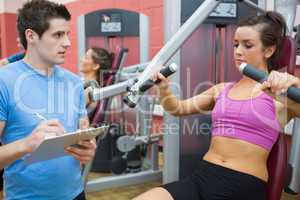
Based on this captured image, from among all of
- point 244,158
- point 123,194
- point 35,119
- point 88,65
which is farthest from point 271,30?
point 88,65

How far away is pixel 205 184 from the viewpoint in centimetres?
142

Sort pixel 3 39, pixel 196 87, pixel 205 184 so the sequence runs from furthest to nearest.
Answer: pixel 3 39 → pixel 196 87 → pixel 205 184

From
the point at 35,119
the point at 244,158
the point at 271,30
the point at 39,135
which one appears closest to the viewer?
the point at 39,135

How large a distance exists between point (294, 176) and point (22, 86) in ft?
6.10

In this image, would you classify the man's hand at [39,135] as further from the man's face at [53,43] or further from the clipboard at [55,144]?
the man's face at [53,43]

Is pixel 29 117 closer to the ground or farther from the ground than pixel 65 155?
farther from the ground

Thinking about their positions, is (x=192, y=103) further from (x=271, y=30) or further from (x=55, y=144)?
(x=55, y=144)

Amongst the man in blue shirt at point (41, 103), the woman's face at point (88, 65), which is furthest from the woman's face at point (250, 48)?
the woman's face at point (88, 65)

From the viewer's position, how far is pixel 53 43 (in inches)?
49.4

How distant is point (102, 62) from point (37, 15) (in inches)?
65.7

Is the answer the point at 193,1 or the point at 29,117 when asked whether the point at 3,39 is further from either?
the point at 29,117

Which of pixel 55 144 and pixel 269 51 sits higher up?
pixel 269 51

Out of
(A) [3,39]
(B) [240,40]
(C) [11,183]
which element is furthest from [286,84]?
(A) [3,39]

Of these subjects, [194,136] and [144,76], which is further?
[194,136]
